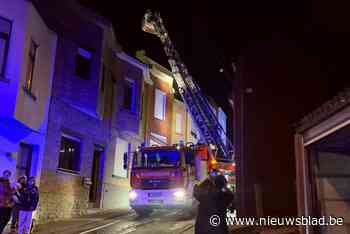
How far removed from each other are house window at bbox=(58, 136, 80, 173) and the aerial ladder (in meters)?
8.31

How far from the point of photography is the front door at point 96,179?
17.9 meters

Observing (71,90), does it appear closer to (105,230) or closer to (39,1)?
(39,1)

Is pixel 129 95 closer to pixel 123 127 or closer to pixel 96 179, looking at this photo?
pixel 123 127

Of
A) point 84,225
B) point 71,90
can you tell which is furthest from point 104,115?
point 84,225

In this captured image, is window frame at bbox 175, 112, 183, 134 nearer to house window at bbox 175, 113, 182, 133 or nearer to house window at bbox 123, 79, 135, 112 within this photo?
house window at bbox 175, 113, 182, 133

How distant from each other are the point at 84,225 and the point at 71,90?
516 cm

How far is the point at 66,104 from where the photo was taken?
15180 mm

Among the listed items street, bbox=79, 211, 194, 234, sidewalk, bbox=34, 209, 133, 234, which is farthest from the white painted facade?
street, bbox=79, 211, 194, 234

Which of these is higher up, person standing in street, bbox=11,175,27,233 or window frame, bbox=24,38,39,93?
window frame, bbox=24,38,39,93

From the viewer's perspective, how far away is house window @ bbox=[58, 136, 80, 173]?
15242 mm

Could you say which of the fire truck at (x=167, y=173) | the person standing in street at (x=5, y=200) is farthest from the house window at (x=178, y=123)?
the person standing in street at (x=5, y=200)

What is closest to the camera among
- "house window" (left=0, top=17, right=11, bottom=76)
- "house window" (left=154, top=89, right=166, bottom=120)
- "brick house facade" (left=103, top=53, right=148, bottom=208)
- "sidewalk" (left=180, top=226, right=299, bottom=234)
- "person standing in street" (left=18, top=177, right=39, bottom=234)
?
"sidewalk" (left=180, top=226, right=299, bottom=234)

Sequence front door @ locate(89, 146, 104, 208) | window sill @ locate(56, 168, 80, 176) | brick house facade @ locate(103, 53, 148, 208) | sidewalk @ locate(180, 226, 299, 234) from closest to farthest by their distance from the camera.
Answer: sidewalk @ locate(180, 226, 299, 234) < window sill @ locate(56, 168, 80, 176) < front door @ locate(89, 146, 104, 208) < brick house facade @ locate(103, 53, 148, 208)

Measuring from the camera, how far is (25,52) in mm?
11906
